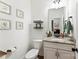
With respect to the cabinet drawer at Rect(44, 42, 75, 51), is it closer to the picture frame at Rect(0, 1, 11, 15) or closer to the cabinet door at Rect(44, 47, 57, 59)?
the cabinet door at Rect(44, 47, 57, 59)

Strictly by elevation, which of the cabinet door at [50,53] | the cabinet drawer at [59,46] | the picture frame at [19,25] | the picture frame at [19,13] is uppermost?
the picture frame at [19,13]

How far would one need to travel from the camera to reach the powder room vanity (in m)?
2.15

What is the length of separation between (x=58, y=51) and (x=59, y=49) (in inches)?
2.4

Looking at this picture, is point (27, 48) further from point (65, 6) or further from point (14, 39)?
point (65, 6)

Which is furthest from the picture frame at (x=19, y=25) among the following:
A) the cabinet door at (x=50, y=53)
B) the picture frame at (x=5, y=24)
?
the cabinet door at (x=50, y=53)

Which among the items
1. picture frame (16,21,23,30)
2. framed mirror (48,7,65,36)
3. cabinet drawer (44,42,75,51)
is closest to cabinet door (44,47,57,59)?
cabinet drawer (44,42,75,51)

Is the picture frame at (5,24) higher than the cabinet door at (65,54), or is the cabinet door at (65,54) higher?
the picture frame at (5,24)

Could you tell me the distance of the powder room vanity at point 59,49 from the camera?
2148 millimetres

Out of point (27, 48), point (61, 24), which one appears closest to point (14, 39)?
point (27, 48)

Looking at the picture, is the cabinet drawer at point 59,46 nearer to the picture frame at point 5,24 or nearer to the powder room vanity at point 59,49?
the powder room vanity at point 59,49

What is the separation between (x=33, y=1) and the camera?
12.0 feet

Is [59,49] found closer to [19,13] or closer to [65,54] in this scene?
[65,54]

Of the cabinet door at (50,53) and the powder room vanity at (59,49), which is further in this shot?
the cabinet door at (50,53)

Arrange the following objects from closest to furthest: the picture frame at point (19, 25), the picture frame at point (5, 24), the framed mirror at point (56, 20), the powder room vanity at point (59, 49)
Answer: the picture frame at point (5, 24) → the powder room vanity at point (59, 49) → the picture frame at point (19, 25) → the framed mirror at point (56, 20)
